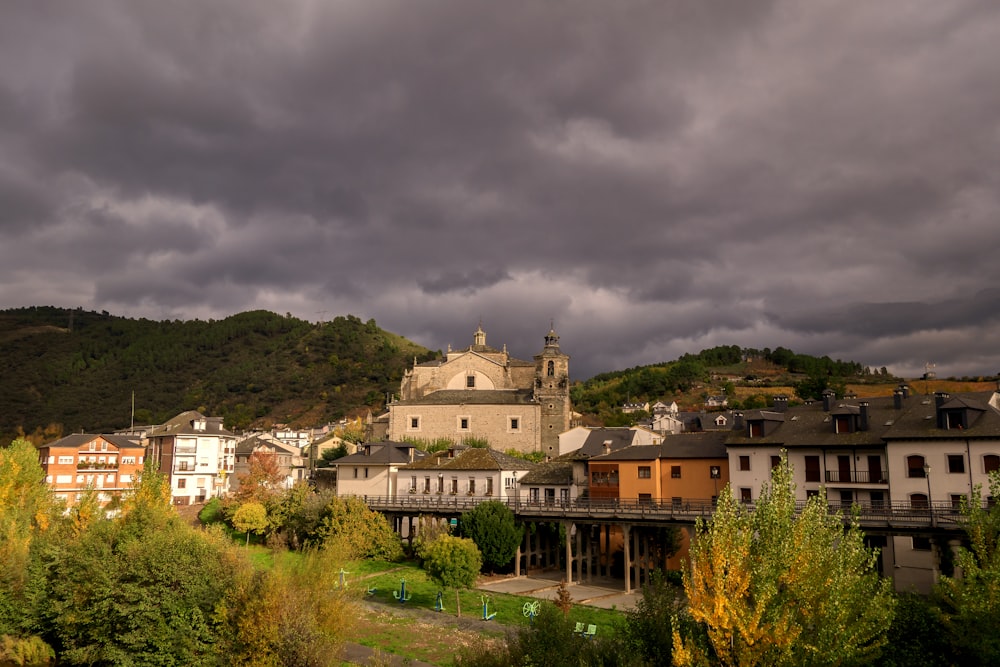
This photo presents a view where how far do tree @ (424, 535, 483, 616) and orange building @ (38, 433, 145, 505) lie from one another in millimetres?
41388

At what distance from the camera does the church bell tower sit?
7494cm

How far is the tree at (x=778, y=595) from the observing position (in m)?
15.0

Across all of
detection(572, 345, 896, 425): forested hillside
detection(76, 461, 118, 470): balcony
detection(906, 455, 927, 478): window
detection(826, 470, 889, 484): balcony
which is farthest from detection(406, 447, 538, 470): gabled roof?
detection(572, 345, 896, 425): forested hillside

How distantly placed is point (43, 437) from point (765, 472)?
110958mm

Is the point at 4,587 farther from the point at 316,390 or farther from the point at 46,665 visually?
the point at 316,390

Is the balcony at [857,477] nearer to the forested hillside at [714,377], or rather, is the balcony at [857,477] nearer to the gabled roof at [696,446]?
the gabled roof at [696,446]

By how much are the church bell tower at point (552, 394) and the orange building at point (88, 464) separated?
3915 centimetres

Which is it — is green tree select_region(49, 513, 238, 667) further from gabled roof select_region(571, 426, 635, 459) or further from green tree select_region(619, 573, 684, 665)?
gabled roof select_region(571, 426, 635, 459)

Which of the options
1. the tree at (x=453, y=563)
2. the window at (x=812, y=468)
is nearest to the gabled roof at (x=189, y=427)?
the tree at (x=453, y=563)

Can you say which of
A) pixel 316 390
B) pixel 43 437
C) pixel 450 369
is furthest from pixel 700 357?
pixel 43 437

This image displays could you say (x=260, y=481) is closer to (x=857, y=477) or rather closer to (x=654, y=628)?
(x=857, y=477)

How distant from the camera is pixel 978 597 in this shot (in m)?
18.3

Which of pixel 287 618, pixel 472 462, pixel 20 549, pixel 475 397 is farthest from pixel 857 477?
pixel 475 397

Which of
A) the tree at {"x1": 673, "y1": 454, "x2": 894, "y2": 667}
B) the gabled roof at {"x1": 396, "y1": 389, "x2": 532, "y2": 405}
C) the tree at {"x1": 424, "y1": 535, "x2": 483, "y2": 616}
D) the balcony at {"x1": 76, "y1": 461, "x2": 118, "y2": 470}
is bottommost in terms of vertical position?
the tree at {"x1": 424, "y1": 535, "x2": 483, "y2": 616}
